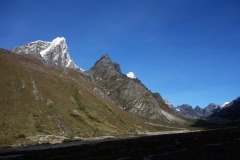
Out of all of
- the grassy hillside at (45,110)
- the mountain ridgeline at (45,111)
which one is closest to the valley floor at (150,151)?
the grassy hillside at (45,110)

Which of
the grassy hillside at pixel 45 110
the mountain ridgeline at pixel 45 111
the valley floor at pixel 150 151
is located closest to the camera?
the valley floor at pixel 150 151

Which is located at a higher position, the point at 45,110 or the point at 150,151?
the point at 45,110

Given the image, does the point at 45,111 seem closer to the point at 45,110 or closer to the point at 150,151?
the point at 45,110

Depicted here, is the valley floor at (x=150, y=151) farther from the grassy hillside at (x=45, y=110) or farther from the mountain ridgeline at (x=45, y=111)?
the mountain ridgeline at (x=45, y=111)

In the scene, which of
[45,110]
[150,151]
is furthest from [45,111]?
[150,151]

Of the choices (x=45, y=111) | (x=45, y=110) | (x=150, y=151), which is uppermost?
(x=45, y=110)

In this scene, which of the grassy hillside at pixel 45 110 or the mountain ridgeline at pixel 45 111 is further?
the grassy hillside at pixel 45 110

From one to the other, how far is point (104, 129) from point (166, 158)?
12519cm

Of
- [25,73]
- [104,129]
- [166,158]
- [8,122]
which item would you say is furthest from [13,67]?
[166,158]

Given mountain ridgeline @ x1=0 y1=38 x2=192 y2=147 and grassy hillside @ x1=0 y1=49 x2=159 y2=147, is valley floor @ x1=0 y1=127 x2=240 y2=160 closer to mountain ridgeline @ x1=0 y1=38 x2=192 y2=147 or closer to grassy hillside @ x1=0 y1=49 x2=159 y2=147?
grassy hillside @ x1=0 y1=49 x2=159 y2=147

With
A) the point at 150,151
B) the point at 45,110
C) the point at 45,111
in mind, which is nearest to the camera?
the point at 150,151

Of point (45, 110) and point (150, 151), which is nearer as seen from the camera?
point (150, 151)

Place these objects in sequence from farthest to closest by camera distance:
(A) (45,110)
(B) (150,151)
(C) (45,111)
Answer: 1. (A) (45,110)
2. (C) (45,111)
3. (B) (150,151)

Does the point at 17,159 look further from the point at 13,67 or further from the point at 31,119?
the point at 13,67
